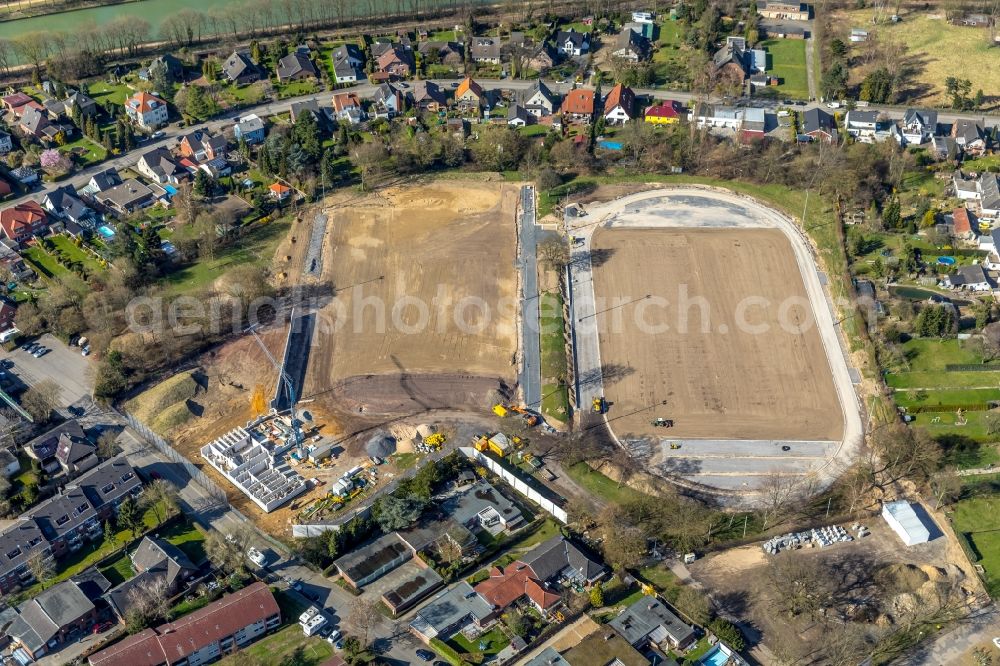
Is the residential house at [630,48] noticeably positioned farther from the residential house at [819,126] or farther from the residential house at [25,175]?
the residential house at [25,175]

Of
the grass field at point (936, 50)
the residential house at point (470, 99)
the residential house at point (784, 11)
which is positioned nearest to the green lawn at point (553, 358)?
the residential house at point (470, 99)

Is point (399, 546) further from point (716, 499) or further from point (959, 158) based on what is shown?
point (959, 158)

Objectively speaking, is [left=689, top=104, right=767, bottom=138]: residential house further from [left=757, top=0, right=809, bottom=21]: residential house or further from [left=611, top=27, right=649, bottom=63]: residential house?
[left=757, top=0, right=809, bottom=21]: residential house

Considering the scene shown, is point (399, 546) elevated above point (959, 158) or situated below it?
below

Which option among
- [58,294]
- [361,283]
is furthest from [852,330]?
[58,294]

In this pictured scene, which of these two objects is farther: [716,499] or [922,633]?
[716,499]

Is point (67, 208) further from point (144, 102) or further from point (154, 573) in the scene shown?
point (154, 573)
